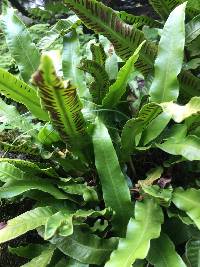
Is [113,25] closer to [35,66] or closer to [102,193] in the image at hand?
[35,66]

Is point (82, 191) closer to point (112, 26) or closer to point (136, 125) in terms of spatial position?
point (136, 125)

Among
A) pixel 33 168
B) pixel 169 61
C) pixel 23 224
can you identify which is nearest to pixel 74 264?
pixel 23 224

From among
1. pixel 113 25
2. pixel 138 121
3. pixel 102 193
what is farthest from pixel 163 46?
pixel 102 193

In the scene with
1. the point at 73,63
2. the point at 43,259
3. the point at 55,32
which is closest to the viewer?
the point at 43,259

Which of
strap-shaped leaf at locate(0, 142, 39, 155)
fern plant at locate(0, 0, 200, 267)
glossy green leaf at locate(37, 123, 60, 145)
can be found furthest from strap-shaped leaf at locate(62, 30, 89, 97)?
strap-shaped leaf at locate(0, 142, 39, 155)

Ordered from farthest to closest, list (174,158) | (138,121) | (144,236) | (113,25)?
(113,25)
(174,158)
(138,121)
(144,236)

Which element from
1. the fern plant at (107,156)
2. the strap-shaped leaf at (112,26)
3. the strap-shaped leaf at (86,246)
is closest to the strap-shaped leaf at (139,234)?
the fern plant at (107,156)

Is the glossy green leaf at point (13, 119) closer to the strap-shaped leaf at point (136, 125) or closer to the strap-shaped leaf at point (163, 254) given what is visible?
the strap-shaped leaf at point (136, 125)
